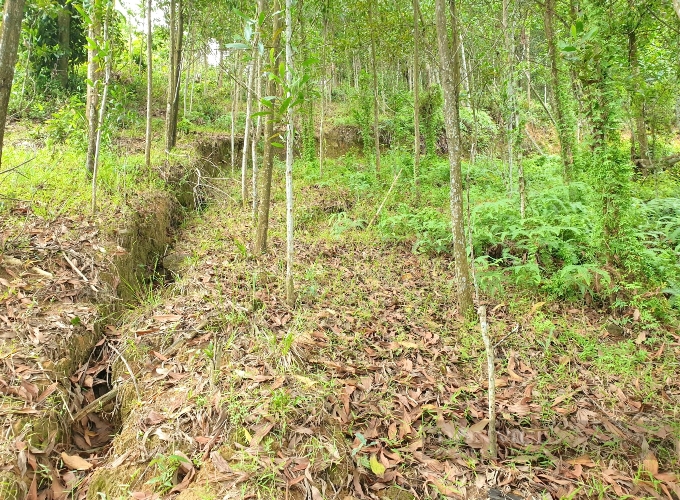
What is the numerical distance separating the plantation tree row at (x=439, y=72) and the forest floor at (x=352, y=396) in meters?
0.81

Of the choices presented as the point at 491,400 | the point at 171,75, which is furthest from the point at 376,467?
the point at 171,75

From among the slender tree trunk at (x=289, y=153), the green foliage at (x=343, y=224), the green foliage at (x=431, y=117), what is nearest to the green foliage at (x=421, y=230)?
the green foliage at (x=343, y=224)

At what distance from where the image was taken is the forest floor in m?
2.83

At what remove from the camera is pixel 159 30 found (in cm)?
1423

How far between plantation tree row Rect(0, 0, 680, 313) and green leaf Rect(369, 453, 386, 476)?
2230 mm

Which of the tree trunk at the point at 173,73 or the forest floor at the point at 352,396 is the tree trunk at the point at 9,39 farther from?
the tree trunk at the point at 173,73

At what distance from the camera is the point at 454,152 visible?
452 centimetres

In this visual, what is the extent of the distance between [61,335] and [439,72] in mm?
8889

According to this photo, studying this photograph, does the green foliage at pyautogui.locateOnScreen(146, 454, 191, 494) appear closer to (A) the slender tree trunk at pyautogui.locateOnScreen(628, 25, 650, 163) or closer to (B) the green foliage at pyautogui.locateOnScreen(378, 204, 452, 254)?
(B) the green foliage at pyautogui.locateOnScreen(378, 204, 452, 254)

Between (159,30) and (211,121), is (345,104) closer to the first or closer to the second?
(211,121)

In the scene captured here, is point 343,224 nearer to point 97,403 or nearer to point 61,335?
point 61,335

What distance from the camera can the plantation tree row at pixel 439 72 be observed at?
172 inches

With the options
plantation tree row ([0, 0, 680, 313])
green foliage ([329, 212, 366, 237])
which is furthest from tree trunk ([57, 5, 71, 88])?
green foliage ([329, 212, 366, 237])

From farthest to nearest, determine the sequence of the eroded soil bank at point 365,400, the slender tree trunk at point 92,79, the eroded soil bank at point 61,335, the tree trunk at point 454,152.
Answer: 1. the slender tree trunk at point 92,79
2. the tree trunk at point 454,152
3. the eroded soil bank at point 61,335
4. the eroded soil bank at point 365,400
